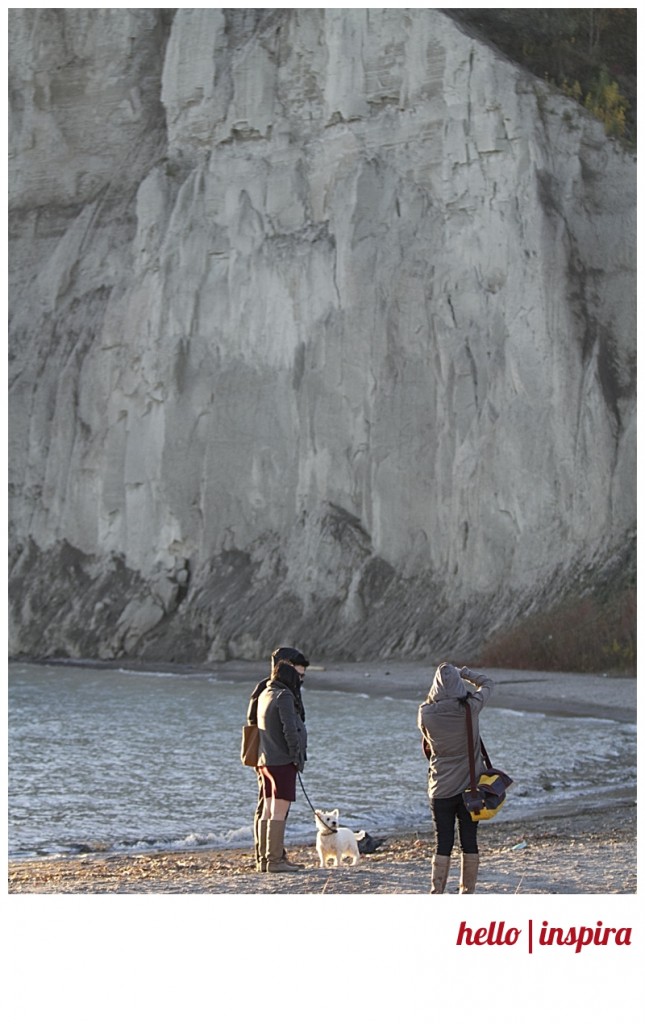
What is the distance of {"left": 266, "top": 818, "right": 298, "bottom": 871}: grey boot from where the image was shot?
7.62m

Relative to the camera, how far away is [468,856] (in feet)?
21.8

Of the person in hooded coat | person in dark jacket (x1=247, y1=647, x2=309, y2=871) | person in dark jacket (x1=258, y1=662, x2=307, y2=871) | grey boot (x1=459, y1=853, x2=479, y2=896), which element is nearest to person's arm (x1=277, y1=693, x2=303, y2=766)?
person in dark jacket (x1=258, y1=662, x2=307, y2=871)

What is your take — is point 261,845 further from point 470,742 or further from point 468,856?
point 470,742

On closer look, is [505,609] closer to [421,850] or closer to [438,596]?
[438,596]

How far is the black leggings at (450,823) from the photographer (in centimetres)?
654

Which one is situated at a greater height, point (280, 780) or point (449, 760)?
point (449, 760)

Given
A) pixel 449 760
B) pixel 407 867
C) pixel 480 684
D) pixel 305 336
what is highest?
pixel 305 336

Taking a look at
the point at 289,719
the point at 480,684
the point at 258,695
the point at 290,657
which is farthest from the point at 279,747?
the point at 480,684

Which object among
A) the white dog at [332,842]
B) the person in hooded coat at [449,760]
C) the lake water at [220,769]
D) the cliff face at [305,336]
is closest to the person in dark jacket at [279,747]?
the white dog at [332,842]

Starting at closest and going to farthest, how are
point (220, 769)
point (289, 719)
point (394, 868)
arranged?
point (289, 719), point (394, 868), point (220, 769)

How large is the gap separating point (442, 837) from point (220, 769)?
8.61m

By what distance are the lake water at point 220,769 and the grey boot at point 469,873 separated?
335 cm

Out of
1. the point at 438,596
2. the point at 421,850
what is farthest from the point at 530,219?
the point at 421,850

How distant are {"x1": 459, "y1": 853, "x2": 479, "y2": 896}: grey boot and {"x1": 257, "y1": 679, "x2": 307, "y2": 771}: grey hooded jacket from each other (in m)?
1.18
